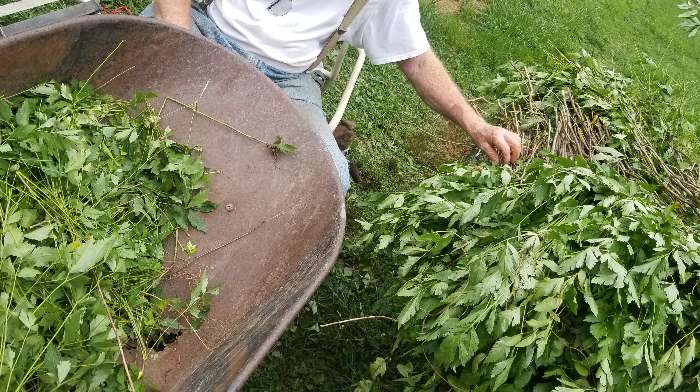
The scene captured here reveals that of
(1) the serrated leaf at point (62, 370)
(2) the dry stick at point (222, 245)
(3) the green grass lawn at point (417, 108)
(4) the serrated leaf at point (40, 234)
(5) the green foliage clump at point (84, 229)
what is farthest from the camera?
(3) the green grass lawn at point (417, 108)

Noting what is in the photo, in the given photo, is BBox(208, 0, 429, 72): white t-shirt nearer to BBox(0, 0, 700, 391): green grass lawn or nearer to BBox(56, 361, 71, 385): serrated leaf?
BBox(0, 0, 700, 391): green grass lawn

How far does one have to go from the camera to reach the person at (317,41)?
2.65 meters

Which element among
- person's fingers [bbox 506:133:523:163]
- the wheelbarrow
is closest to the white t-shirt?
the wheelbarrow

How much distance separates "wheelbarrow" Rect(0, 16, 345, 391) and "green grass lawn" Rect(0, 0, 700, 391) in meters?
0.52

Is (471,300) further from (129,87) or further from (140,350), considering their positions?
(129,87)

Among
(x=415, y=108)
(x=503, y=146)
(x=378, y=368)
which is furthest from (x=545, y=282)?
(x=415, y=108)

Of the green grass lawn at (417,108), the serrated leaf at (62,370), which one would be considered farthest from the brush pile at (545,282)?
the serrated leaf at (62,370)

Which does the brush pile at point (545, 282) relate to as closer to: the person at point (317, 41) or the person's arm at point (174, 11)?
the person at point (317, 41)

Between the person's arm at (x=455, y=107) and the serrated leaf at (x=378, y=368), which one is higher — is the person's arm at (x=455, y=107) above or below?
above

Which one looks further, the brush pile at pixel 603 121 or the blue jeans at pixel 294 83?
the brush pile at pixel 603 121

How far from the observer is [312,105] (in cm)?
285

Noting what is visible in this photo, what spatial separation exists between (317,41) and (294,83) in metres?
0.19

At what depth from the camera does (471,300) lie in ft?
6.72

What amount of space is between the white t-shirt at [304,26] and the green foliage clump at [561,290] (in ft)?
2.77
